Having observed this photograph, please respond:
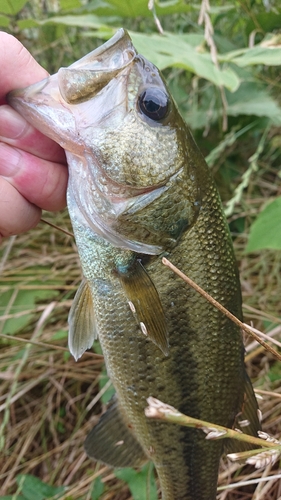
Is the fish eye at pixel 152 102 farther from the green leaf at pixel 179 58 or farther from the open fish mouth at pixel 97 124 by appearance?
the green leaf at pixel 179 58

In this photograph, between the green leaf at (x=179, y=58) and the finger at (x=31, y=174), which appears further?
the green leaf at (x=179, y=58)

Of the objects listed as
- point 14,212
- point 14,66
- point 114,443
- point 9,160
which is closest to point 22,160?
point 9,160

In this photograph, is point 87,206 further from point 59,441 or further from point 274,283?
point 274,283

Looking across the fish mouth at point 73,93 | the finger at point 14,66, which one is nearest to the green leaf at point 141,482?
the fish mouth at point 73,93

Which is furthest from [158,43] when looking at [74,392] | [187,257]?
[74,392]

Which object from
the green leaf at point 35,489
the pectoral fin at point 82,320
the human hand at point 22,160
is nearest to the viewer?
the human hand at point 22,160

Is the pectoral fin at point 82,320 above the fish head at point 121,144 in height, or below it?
below

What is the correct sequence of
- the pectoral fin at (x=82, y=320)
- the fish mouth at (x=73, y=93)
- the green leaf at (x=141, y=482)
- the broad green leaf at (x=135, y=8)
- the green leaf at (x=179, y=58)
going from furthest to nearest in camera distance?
the broad green leaf at (x=135, y=8) → the green leaf at (x=179, y=58) → the green leaf at (x=141, y=482) → the pectoral fin at (x=82, y=320) → the fish mouth at (x=73, y=93)
